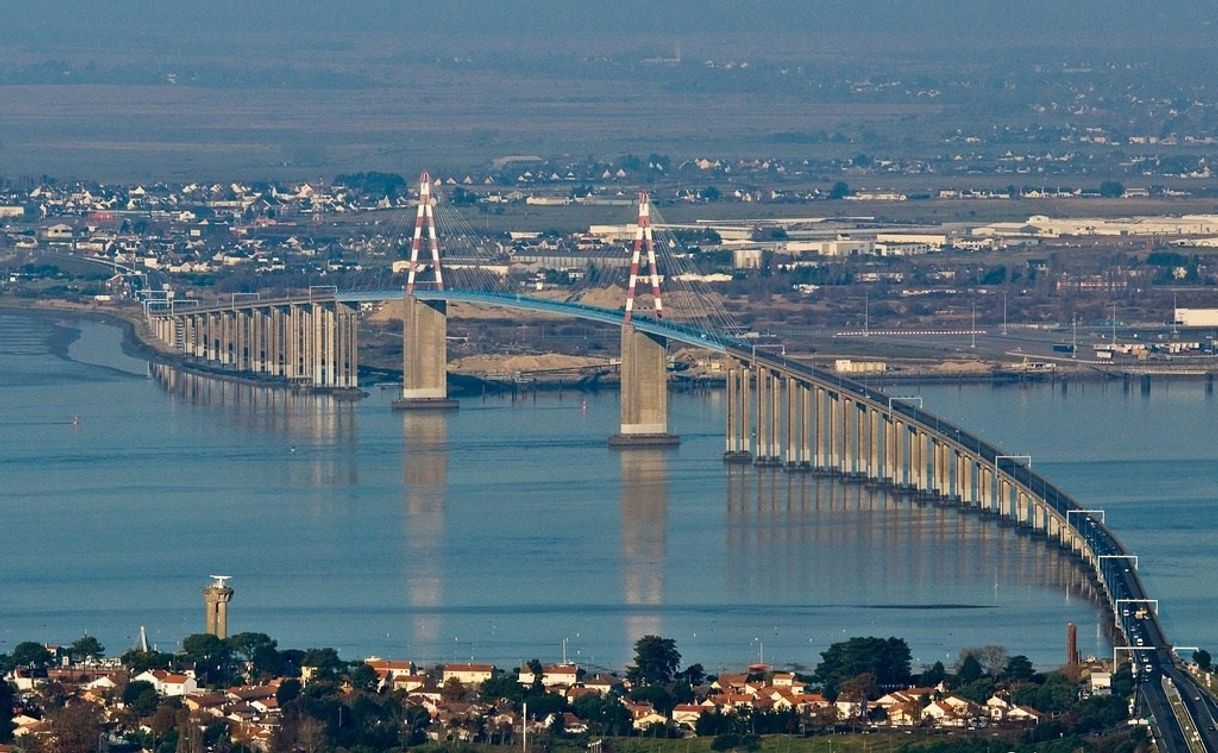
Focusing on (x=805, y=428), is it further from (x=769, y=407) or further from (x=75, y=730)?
(x=75, y=730)

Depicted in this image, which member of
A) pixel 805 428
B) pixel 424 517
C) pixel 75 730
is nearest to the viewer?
pixel 75 730

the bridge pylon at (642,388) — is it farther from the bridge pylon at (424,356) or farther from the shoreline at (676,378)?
the shoreline at (676,378)

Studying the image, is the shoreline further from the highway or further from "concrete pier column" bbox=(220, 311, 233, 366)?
the highway

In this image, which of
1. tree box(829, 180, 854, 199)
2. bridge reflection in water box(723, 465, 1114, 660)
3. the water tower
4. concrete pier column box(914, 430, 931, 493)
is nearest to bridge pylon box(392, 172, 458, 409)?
concrete pier column box(914, 430, 931, 493)

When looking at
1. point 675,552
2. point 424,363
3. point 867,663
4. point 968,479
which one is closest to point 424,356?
point 424,363

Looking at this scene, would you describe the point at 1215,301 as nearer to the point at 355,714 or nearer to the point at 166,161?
the point at 355,714

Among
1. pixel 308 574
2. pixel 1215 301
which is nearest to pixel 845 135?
pixel 1215 301
